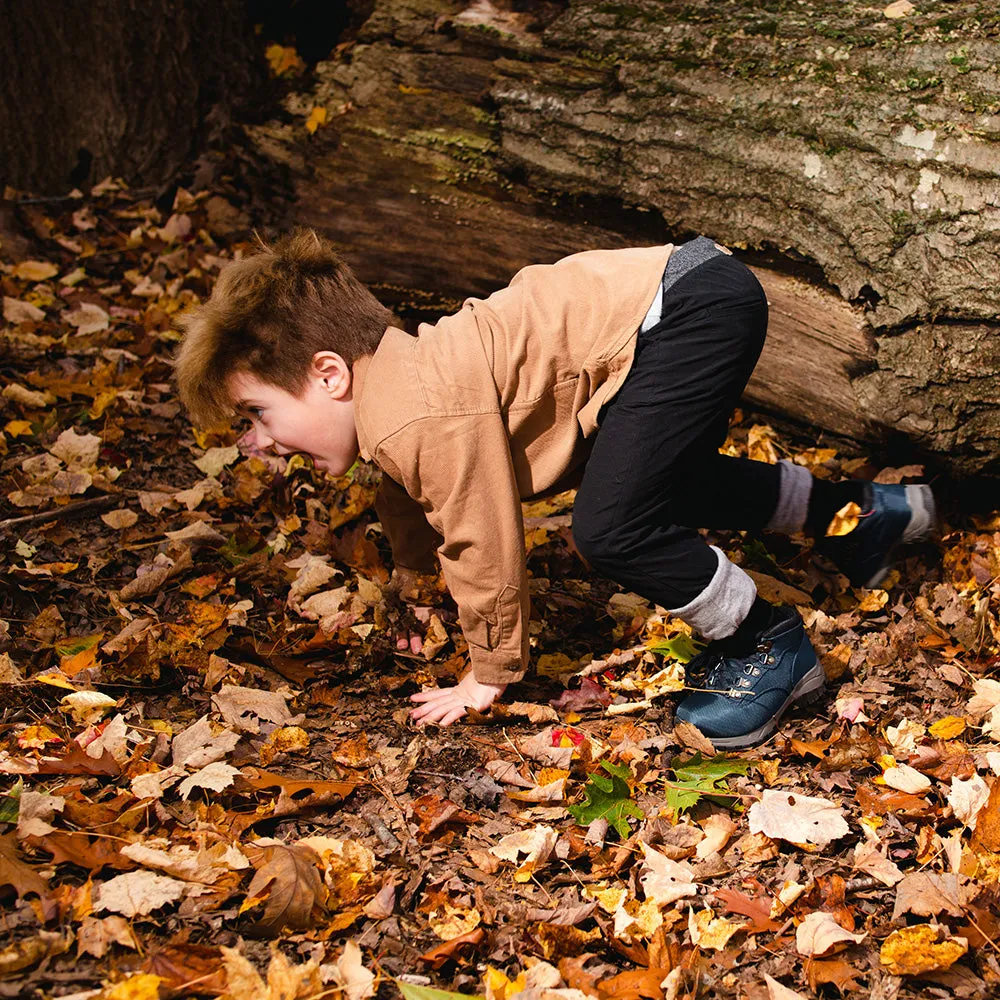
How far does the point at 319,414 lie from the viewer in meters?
2.56

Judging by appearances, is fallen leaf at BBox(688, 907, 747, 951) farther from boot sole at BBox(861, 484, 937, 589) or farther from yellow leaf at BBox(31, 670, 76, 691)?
yellow leaf at BBox(31, 670, 76, 691)

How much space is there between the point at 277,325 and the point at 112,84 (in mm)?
3256

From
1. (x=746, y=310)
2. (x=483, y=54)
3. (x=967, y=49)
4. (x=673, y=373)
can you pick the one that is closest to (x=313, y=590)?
(x=673, y=373)

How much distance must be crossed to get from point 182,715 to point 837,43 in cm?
297

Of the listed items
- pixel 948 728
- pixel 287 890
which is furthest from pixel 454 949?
pixel 948 728

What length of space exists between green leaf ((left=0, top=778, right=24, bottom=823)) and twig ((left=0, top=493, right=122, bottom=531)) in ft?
4.20

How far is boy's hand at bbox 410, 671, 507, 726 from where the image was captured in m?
2.66

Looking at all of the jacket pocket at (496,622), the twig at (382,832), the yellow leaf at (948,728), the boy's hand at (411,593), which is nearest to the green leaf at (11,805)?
the twig at (382,832)

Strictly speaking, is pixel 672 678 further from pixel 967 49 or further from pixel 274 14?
pixel 274 14

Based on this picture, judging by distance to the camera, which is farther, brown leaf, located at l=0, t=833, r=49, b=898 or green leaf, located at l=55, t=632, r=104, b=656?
green leaf, located at l=55, t=632, r=104, b=656

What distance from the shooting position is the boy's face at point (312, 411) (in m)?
2.54

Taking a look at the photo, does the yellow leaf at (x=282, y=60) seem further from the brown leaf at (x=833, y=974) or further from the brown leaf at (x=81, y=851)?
the brown leaf at (x=833, y=974)

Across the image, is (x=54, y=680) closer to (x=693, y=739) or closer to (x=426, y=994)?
(x=426, y=994)

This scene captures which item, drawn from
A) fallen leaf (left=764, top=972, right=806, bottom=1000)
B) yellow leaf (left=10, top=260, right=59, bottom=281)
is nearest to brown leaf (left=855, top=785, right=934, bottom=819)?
fallen leaf (left=764, top=972, right=806, bottom=1000)
